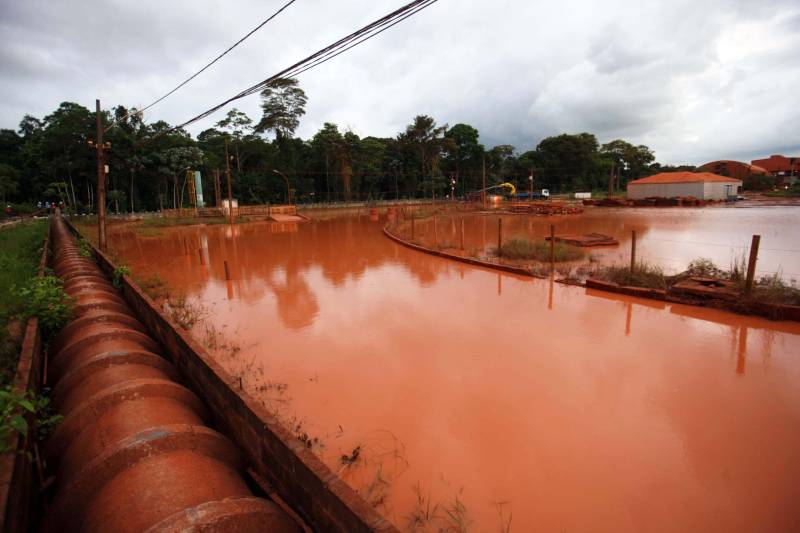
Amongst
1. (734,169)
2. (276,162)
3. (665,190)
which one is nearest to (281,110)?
(276,162)

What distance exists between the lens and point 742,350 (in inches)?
265

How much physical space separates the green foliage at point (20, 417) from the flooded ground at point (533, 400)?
2.27 meters

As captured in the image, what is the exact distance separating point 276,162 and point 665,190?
164 feet

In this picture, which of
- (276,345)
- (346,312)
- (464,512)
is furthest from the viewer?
(346,312)

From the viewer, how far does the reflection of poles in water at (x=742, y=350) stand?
6113 mm

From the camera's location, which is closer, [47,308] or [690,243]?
[47,308]

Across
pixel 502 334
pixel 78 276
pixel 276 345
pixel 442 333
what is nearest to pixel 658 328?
pixel 502 334

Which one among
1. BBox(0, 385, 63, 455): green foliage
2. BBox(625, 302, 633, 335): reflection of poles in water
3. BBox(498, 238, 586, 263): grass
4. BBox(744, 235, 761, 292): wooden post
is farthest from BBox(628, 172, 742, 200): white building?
BBox(0, 385, 63, 455): green foliage

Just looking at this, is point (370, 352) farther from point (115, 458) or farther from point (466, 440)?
point (115, 458)

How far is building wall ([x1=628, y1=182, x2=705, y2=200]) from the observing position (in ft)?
166

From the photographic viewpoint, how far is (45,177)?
43281 millimetres

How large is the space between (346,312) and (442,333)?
2.63m

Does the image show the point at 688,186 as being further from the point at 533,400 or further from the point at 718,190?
the point at 533,400

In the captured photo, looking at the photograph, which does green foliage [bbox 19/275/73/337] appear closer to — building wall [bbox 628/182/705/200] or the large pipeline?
the large pipeline
